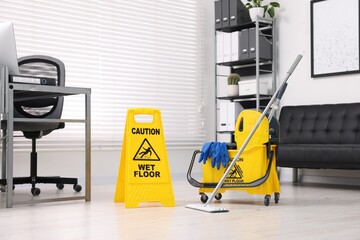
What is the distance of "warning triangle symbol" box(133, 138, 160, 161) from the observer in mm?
3318

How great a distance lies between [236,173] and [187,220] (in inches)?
30.6

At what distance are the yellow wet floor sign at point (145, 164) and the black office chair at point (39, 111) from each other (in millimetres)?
874

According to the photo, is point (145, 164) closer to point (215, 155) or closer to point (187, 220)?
point (215, 155)

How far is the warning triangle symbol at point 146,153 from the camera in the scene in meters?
3.32

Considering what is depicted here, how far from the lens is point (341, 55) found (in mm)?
5035

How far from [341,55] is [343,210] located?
234cm

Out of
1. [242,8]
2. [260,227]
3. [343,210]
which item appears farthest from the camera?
[242,8]

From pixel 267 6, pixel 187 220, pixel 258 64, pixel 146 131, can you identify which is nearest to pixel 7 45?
pixel 146 131

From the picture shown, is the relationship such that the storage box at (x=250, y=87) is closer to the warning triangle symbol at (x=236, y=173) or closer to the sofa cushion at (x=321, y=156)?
the sofa cushion at (x=321, y=156)

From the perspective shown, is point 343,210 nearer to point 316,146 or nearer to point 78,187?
point 316,146

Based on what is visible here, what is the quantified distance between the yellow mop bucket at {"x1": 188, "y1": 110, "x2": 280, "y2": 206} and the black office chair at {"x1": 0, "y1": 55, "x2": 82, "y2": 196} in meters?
1.24

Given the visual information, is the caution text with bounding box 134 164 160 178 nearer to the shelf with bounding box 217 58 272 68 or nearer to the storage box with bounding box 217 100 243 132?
the storage box with bounding box 217 100 243 132

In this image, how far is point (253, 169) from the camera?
130 inches

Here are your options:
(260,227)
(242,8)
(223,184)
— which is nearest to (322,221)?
(260,227)
